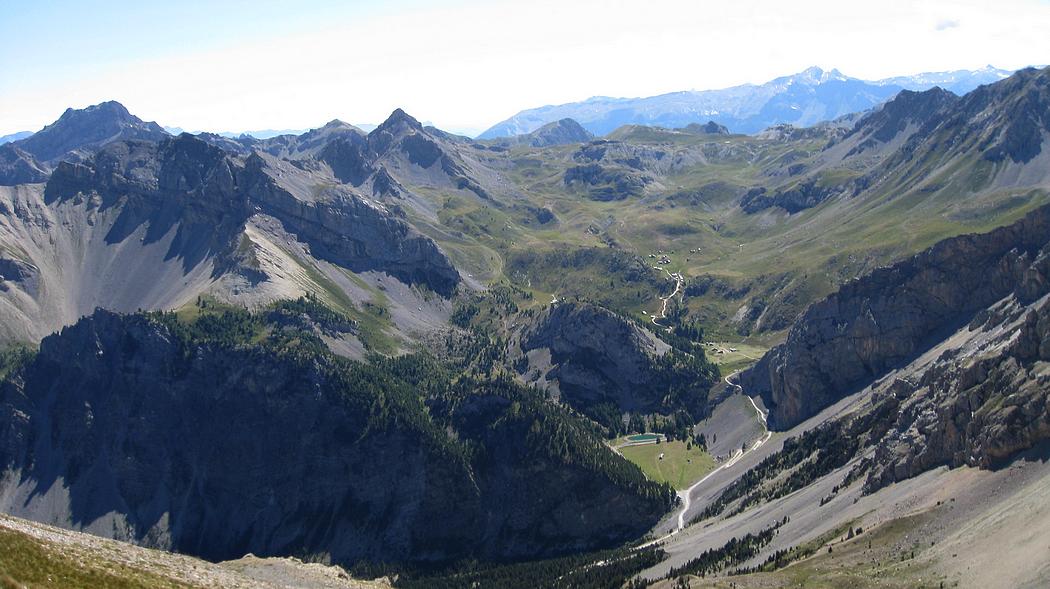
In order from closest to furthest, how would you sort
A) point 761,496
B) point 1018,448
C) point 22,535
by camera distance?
point 22,535 → point 1018,448 → point 761,496

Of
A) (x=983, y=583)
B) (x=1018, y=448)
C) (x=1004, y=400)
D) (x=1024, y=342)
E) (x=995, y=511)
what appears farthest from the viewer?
(x=1024, y=342)

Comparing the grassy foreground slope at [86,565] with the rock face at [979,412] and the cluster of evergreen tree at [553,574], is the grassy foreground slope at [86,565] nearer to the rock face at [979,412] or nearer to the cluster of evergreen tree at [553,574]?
the cluster of evergreen tree at [553,574]

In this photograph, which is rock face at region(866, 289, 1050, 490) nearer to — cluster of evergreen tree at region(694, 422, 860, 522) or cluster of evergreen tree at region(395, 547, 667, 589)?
cluster of evergreen tree at region(694, 422, 860, 522)

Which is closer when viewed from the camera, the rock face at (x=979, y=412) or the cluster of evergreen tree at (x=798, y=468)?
the rock face at (x=979, y=412)

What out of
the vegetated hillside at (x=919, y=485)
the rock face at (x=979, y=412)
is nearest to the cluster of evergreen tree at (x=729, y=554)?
the vegetated hillside at (x=919, y=485)

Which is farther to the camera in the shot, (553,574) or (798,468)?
(798,468)

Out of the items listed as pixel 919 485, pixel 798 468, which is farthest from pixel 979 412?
pixel 798 468

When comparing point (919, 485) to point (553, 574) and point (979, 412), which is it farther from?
point (553, 574)

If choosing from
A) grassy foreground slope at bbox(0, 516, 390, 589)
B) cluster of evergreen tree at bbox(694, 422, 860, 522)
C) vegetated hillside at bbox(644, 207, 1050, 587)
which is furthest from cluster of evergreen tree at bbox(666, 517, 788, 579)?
grassy foreground slope at bbox(0, 516, 390, 589)

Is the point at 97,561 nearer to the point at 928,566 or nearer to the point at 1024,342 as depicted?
the point at 928,566

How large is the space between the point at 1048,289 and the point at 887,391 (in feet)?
135

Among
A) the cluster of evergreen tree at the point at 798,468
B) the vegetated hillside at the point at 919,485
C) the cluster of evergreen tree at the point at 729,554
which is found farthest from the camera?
the cluster of evergreen tree at the point at 798,468

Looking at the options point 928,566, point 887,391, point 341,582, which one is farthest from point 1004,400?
point 341,582

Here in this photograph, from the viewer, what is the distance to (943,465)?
14000 cm
